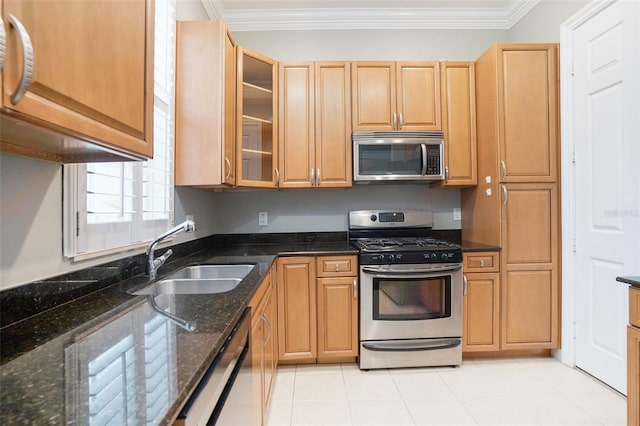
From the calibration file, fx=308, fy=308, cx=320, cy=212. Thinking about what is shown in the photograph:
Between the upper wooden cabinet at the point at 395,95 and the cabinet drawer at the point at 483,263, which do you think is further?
the upper wooden cabinet at the point at 395,95

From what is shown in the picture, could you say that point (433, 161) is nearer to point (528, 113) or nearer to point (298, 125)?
point (528, 113)

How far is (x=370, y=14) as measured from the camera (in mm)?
2809

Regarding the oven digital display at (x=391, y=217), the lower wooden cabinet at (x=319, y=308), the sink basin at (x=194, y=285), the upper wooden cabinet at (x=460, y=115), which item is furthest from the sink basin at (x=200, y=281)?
the upper wooden cabinet at (x=460, y=115)

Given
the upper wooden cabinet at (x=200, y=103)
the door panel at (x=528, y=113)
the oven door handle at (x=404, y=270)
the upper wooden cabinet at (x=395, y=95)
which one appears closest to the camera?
the upper wooden cabinet at (x=200, y=103)

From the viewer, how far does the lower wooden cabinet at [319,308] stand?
2.26 meters

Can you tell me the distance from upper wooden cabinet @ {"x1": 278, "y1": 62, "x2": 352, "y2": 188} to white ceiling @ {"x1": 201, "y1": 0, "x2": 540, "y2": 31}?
59cm

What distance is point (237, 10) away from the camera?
2.74 metres

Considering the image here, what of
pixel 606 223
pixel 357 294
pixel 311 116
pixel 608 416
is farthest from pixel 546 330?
pixel 311 116

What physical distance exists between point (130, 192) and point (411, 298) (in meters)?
1.92

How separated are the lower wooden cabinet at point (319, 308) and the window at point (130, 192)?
0.93 metres

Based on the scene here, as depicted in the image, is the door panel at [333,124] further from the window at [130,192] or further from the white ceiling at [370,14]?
the window at [130,192]

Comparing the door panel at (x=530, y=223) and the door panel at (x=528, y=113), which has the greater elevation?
the door panel at (x=528, y=113)

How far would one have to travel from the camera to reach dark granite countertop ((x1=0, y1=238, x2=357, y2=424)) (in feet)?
1.62

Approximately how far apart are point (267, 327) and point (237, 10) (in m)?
2.69
